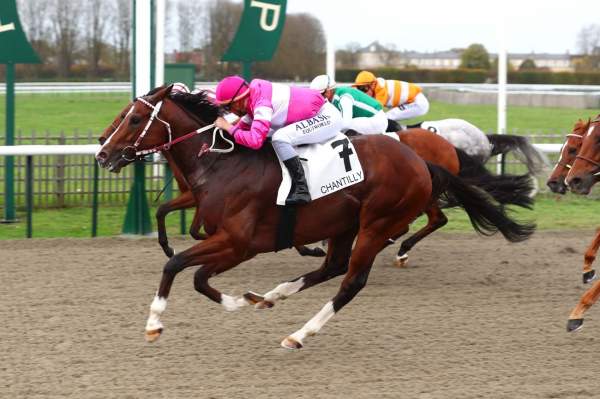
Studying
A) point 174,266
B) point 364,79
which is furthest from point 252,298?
point 364,79

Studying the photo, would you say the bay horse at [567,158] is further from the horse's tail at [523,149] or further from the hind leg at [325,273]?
the hind leg at [325,273]

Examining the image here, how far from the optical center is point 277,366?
4.82m

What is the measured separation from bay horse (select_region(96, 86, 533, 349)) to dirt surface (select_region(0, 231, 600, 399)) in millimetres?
362

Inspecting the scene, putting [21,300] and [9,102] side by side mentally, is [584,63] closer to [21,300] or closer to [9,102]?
[9,102]

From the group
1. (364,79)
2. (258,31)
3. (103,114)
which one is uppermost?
(258,31)

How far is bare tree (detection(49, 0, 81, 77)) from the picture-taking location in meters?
27.5

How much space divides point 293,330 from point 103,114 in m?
16.3

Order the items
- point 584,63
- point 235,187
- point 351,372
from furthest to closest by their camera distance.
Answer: point 584,63, point 235,187, point 351,372

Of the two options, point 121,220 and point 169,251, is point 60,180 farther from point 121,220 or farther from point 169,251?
point 169,251

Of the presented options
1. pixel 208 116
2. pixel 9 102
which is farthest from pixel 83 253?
pixel 208 116

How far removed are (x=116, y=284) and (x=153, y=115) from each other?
2011mm

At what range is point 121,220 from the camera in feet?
32.8

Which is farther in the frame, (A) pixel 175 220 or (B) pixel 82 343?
(A) pixel 175 220

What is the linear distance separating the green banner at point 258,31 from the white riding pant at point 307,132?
4412 millimetres
